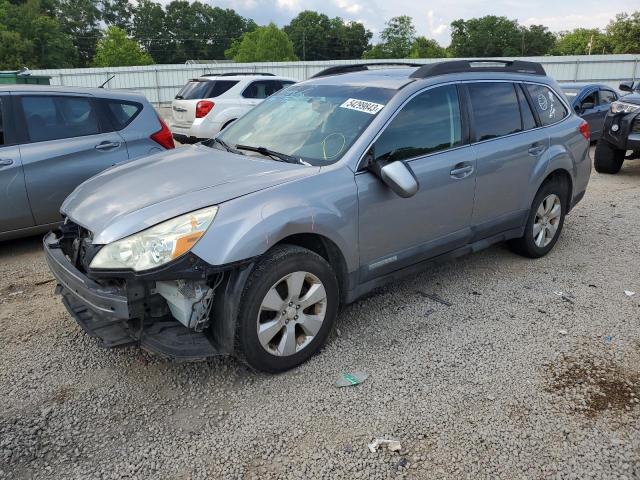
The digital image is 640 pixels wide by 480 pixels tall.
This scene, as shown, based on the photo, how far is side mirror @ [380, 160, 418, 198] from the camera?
3162 mm

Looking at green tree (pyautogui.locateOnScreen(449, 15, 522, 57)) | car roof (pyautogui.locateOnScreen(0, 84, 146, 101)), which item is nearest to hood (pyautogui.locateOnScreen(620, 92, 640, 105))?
car roof (pyautogui.locateOnScreen(0, 84, 146, 101))

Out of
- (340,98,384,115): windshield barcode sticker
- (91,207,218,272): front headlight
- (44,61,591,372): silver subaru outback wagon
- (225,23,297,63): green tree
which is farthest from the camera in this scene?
(225,23,297,63): green tree

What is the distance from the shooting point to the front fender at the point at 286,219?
8.87 feet

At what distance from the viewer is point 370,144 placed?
337 cm

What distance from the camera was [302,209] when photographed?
3006mm

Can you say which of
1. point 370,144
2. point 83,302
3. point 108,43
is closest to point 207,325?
point 83,302

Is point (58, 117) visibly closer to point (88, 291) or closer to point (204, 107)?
point (88, 291)

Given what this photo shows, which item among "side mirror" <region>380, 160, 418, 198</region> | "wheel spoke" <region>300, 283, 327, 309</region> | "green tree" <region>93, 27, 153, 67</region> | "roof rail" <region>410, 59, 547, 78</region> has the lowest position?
"wheel spoke" <region>300, 283, 327, 309</region>

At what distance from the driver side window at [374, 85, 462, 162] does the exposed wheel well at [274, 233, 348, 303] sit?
675 mm

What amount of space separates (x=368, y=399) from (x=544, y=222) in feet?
9.59

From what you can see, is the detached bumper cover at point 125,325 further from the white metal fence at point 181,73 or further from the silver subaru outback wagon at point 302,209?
the white metal fence at point 181,73

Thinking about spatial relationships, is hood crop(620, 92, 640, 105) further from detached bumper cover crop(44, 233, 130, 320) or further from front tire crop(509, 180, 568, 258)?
detached bumper cover crop(44, 233, 130, 320)

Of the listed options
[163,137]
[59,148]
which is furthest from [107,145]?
[163,137]

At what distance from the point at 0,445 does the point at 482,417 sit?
2413 millimetres
